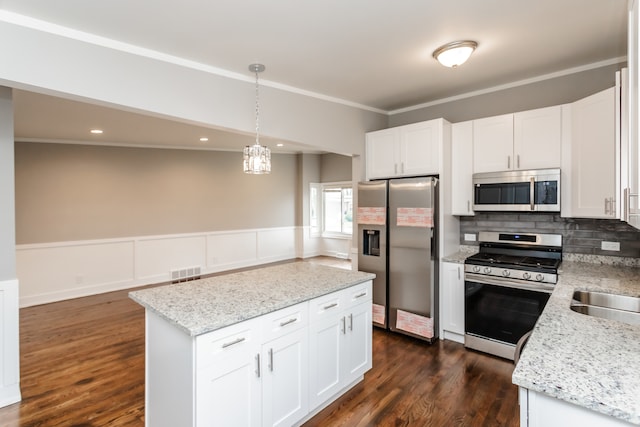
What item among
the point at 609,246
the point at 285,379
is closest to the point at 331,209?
the point at 609,246

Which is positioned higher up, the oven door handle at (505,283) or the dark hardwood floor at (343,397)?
the oven door handle at (505,283)

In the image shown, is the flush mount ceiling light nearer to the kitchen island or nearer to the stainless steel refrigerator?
the stainless steel refrigerator

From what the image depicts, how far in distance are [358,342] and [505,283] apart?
1463mm

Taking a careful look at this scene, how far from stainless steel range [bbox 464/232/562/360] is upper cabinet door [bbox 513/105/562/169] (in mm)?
748

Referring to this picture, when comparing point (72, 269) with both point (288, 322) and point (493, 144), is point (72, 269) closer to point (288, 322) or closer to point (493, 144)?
point (288, 322)

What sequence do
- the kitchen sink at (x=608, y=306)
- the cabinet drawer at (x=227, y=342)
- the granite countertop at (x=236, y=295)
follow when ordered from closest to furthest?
1. the cabinet drawer at (x=227, y=342)
2. the granite countertop at (x=236, y=295)
3. the kitchen sink at (x=608, y=306)

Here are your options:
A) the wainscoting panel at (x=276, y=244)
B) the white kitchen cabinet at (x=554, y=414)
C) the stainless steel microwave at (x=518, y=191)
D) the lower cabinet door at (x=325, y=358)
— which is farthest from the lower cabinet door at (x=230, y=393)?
the wainscoting panel at (x=276, y=244)

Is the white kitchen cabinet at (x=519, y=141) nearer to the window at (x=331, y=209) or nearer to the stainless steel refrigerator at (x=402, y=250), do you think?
the stainless steel refrigerator at (x=402, y=250)

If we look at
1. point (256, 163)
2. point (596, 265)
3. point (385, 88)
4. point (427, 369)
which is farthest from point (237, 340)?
point (596, 265)

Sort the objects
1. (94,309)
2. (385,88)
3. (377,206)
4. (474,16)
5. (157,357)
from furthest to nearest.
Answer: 1. (94,309)
2. (377,206)
3. (385,88)
4. (474,16)
5. (157,357)

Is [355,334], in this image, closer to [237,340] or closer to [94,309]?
[237,340]

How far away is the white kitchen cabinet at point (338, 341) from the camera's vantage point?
2197 mm

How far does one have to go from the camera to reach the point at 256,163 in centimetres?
249

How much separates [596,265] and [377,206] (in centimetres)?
206
